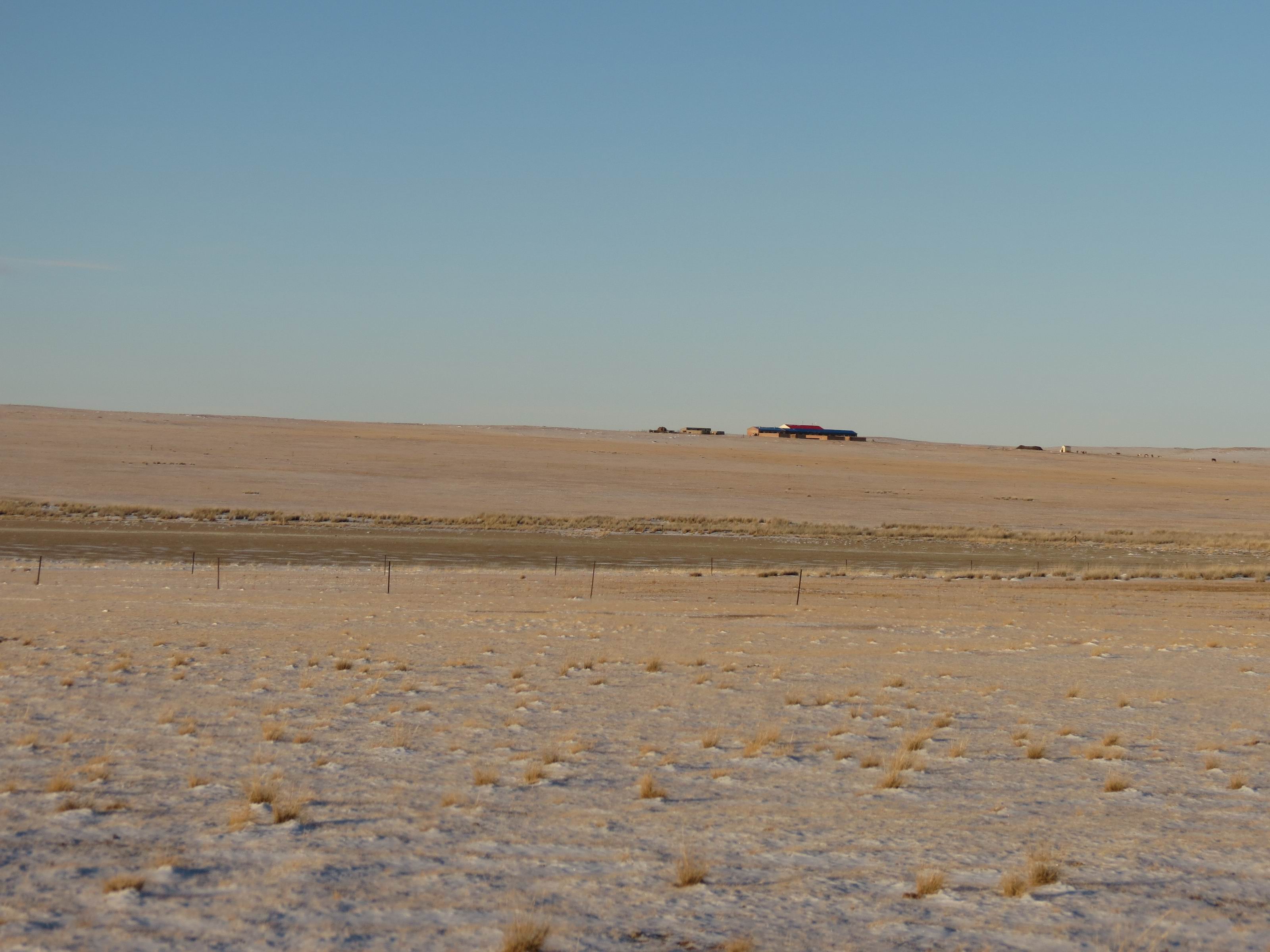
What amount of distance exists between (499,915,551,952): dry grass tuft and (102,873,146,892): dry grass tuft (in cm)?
220

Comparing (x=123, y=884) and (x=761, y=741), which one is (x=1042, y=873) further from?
(x=123, y=884)

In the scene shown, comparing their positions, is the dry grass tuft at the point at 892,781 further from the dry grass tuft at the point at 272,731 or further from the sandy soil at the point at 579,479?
the sandy soil at the point at 579,479

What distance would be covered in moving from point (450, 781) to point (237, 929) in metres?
3.47

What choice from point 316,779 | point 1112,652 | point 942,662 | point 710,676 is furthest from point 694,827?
point 1112,652

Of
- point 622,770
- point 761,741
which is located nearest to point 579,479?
point 761,741

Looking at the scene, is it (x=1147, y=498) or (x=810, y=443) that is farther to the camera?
(x=810, y=443)

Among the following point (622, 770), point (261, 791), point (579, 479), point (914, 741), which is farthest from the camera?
point (579, 479)

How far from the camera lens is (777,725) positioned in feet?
40.3

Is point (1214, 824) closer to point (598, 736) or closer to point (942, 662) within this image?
point (598, 736)

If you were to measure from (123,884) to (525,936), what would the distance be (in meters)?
2.44

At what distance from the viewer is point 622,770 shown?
10094mm

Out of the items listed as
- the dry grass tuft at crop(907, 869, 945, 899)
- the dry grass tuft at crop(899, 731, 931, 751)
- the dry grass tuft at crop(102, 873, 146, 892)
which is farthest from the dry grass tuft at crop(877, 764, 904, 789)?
the dry grass tuft at crop(102, 873, 146, 892)

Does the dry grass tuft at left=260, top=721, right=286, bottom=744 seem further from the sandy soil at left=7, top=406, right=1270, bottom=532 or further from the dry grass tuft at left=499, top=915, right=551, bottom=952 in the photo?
the sandy soil at left=7, top=406, right=1270, bottom=532

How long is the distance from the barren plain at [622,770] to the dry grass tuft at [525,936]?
0.03 meters
